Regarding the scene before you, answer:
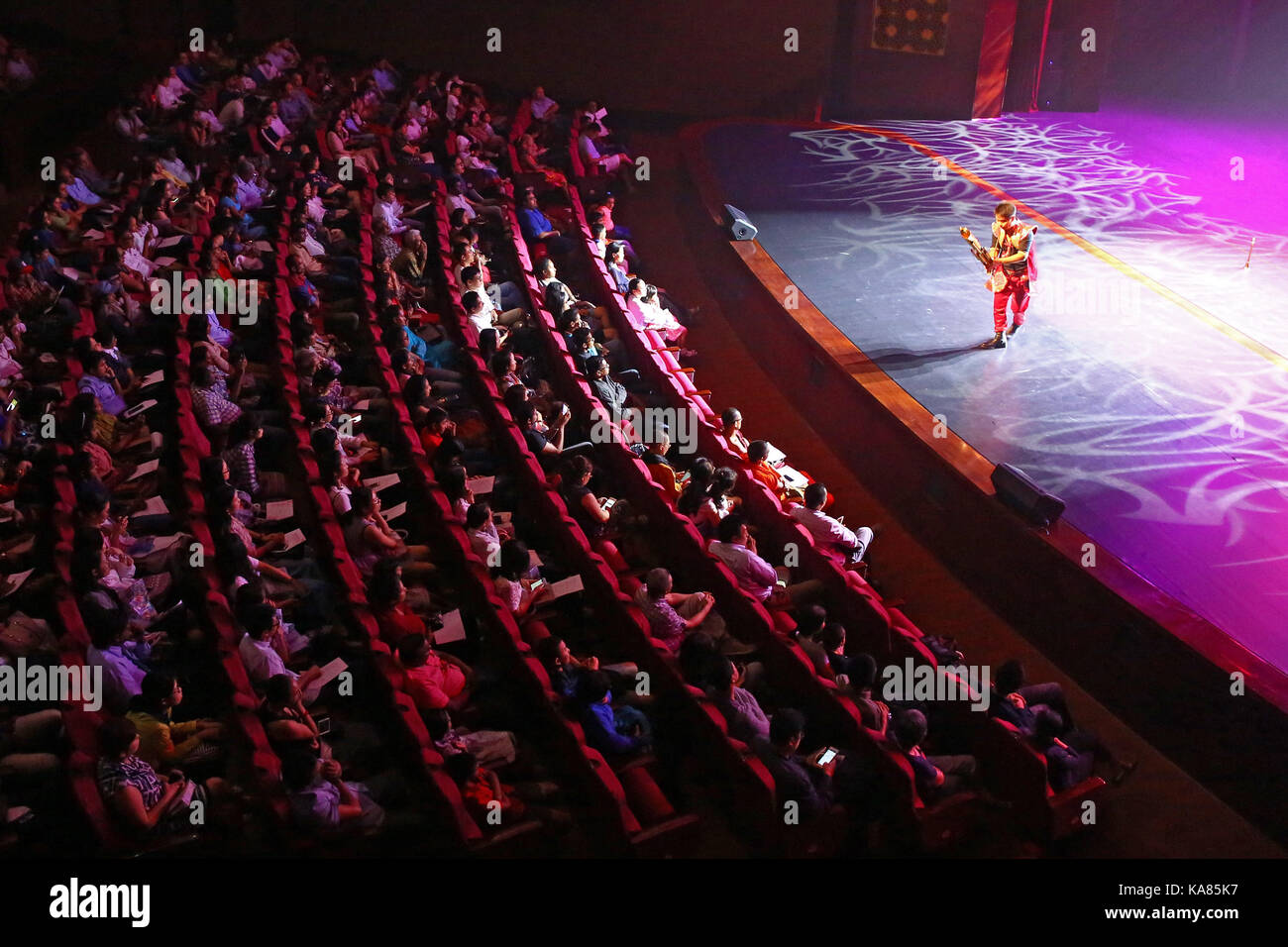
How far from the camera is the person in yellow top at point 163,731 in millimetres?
1517

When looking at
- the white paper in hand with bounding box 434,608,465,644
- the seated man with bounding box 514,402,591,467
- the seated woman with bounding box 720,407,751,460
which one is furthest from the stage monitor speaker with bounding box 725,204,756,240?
the white paper in hand with bounding box 434,608,465,644

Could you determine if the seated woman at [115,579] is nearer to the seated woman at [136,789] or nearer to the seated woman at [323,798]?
the seated woman at [136,789]

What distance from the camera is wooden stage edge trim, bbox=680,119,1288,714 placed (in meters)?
1.66

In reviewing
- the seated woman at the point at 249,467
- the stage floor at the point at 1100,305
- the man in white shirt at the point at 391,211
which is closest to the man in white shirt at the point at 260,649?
the seated woman at the point at 249,467

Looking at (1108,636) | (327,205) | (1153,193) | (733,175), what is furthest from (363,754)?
(1153,193)

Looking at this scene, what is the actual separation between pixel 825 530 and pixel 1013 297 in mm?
1003

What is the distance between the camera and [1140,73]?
575 centimetres

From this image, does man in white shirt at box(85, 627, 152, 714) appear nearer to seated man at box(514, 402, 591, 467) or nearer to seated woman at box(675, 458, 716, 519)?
seated man at box(514, 402, 591, 467)

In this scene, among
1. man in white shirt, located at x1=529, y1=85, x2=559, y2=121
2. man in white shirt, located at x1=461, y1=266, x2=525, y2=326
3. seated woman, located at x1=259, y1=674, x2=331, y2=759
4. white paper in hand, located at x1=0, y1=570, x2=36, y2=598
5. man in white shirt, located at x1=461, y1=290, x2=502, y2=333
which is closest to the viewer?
seated woman, located at x1=259, y1=674, x2=331, y2=759

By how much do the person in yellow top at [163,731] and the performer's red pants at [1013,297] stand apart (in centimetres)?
210

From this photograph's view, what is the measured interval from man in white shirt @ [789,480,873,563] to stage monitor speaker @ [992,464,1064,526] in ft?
0.95

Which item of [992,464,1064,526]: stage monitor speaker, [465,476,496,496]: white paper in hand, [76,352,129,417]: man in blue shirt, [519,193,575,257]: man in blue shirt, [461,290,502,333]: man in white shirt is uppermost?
[519,193,575,257]: man in blue shirt

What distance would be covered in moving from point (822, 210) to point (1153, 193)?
134 centimetres

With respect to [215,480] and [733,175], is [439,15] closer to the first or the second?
[733,175]
